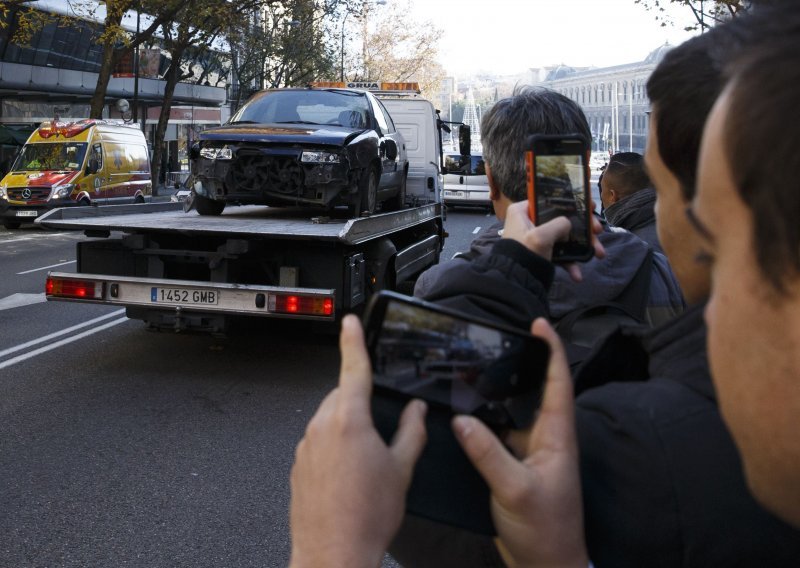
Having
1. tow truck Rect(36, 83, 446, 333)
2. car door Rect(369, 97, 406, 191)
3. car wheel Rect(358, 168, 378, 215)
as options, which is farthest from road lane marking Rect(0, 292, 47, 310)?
car door Rect(369, 97, 406, 191)

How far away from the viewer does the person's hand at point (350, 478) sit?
3.17ft

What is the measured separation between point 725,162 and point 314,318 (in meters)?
6.53

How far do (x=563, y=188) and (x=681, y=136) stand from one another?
385 millimetres

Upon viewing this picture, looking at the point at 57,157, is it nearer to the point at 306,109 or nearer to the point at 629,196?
the point at 306,109

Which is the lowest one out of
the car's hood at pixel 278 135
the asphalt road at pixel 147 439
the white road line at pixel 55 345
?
the asphalt road at pixel 147 439

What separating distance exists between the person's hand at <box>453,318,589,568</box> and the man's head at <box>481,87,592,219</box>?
4.25ft

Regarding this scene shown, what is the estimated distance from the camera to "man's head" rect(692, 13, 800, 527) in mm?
748

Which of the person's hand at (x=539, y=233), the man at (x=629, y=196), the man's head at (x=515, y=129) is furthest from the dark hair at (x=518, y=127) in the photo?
the man at (x=629, y=196)

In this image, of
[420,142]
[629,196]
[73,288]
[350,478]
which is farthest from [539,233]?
[420,142]

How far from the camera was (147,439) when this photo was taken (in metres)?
5.96

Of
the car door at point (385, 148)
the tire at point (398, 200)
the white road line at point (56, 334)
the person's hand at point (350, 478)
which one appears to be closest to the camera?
the person's hand at point (350, 478)

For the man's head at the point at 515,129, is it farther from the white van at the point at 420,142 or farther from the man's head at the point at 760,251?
the white van at the point at 420,142

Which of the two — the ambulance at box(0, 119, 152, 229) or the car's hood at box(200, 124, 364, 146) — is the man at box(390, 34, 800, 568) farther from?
the ambulance at box(0, 119, 152, 229)

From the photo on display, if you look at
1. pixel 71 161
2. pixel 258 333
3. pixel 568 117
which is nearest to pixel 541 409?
pixel 568 117
